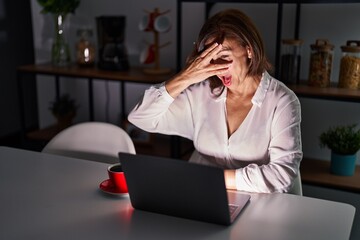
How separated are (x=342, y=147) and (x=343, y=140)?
36 millimetres

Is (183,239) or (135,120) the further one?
(135,120)

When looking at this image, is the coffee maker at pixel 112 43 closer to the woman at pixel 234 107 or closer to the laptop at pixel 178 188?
the woman at pixel 234 107

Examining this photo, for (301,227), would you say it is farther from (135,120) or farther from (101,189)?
(135,120)

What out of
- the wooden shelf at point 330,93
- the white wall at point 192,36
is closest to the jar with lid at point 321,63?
the wooden shelf at point 330,93

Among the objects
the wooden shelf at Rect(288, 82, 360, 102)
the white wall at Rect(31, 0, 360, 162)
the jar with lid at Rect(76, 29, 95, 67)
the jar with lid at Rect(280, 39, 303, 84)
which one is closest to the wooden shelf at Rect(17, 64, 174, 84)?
the jar with lid at Rect(76, 29, 95, 67)

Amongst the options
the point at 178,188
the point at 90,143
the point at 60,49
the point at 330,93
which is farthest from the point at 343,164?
the point at 60,49

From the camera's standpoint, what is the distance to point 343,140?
2.42 meters

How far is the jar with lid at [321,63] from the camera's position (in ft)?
7.88

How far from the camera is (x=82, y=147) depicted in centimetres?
187

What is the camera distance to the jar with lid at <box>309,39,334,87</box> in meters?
2.40

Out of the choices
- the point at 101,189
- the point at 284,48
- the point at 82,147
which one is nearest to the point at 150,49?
the point at 284,48

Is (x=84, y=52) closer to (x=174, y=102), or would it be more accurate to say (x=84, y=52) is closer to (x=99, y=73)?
(x=99, y=73)

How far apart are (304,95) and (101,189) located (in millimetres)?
1280

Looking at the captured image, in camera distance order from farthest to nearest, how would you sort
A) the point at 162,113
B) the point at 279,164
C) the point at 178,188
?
the point at 162,113
the point at 279,164
the point at 178,188
